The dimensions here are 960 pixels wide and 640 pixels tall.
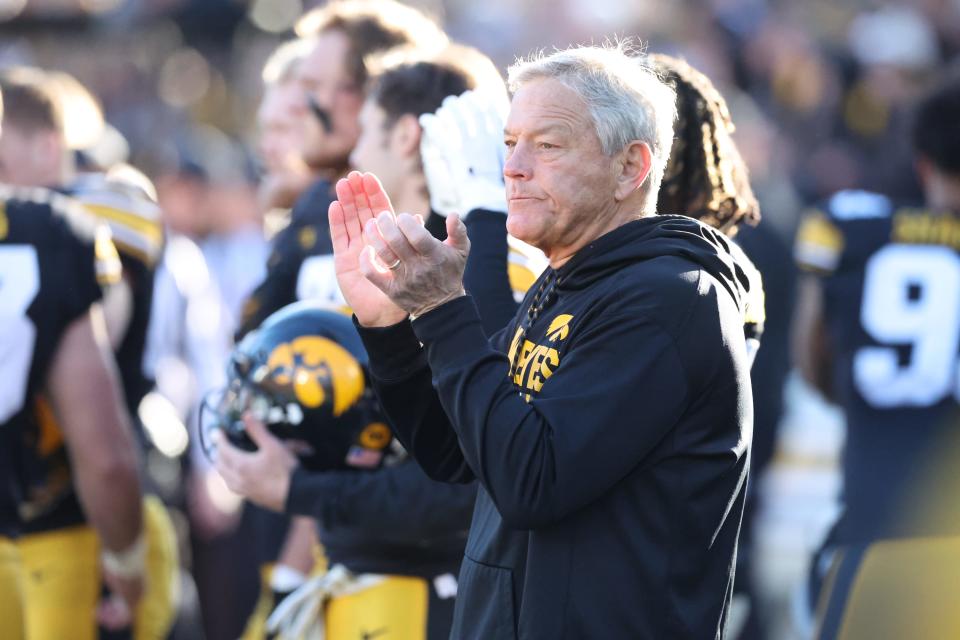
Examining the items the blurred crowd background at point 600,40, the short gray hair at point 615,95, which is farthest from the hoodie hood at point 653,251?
the blurred crowd background at point 600,40

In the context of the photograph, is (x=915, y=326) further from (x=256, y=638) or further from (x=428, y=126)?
(x=256, y=638)

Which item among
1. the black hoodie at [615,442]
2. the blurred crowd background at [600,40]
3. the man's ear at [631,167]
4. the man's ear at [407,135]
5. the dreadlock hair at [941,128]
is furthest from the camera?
the blurred crowd background at [600,40]

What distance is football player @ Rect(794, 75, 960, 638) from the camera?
4.03 metres

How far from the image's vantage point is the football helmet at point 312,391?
3.29 meters

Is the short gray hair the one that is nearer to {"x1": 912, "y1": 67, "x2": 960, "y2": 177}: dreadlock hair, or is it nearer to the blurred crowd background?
{"x1": 912, "y1": 67, "x2": 960, "y2": 177}: dreadlock hair

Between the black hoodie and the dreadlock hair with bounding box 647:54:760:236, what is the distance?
2.42 ft

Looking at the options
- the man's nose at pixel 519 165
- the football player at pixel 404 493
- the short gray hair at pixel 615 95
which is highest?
the short gray hair at pixel 615 95

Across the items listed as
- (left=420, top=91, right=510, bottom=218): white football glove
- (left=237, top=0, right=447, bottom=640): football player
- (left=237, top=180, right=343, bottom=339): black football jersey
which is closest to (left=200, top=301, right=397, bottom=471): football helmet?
(left=420, top=91, right=510, bottom=218): white football glove

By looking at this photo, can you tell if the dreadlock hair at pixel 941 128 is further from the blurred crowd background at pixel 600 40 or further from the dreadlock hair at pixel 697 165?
the blurred crowd background at pixel 600 40

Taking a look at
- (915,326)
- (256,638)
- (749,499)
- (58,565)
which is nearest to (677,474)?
(256,638)

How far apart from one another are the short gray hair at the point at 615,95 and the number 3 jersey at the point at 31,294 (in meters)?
1.83

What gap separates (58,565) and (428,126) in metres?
1.88

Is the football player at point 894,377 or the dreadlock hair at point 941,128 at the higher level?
the dreadlock hair at point 941,128

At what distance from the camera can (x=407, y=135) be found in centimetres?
361
